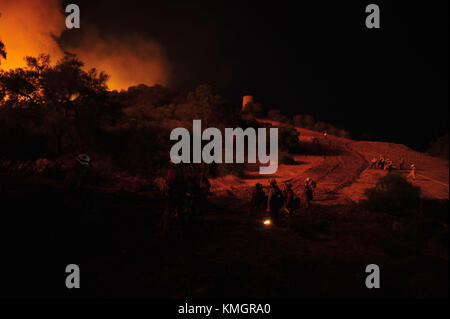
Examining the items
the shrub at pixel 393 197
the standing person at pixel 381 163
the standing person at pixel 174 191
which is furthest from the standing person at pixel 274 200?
the standing person at pixel 381 163

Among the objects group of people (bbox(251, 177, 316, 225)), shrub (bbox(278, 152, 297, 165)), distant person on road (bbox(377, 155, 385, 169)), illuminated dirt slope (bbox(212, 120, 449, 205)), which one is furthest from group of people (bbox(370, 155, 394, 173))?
group of people (bbox(251, 177, 316, 225))

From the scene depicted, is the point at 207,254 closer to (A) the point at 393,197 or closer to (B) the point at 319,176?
(A) the point at 393,197

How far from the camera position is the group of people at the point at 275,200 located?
330 inches

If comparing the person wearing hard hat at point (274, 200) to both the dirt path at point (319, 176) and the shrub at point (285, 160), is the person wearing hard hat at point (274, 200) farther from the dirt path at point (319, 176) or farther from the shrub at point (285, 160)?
the shrub at point (285, 160)

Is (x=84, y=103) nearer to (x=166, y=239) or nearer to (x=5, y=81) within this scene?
(x=5, y=81)

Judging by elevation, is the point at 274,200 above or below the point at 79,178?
below

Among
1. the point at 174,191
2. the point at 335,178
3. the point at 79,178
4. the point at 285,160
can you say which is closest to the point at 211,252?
the point at 174,191

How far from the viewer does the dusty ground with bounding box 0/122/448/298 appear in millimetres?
4527

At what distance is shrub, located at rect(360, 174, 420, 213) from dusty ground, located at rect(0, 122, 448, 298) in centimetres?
123

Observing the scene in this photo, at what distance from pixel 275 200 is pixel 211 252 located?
10.4 ft

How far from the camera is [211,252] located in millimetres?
6180

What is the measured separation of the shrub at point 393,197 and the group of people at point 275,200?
288 cm
